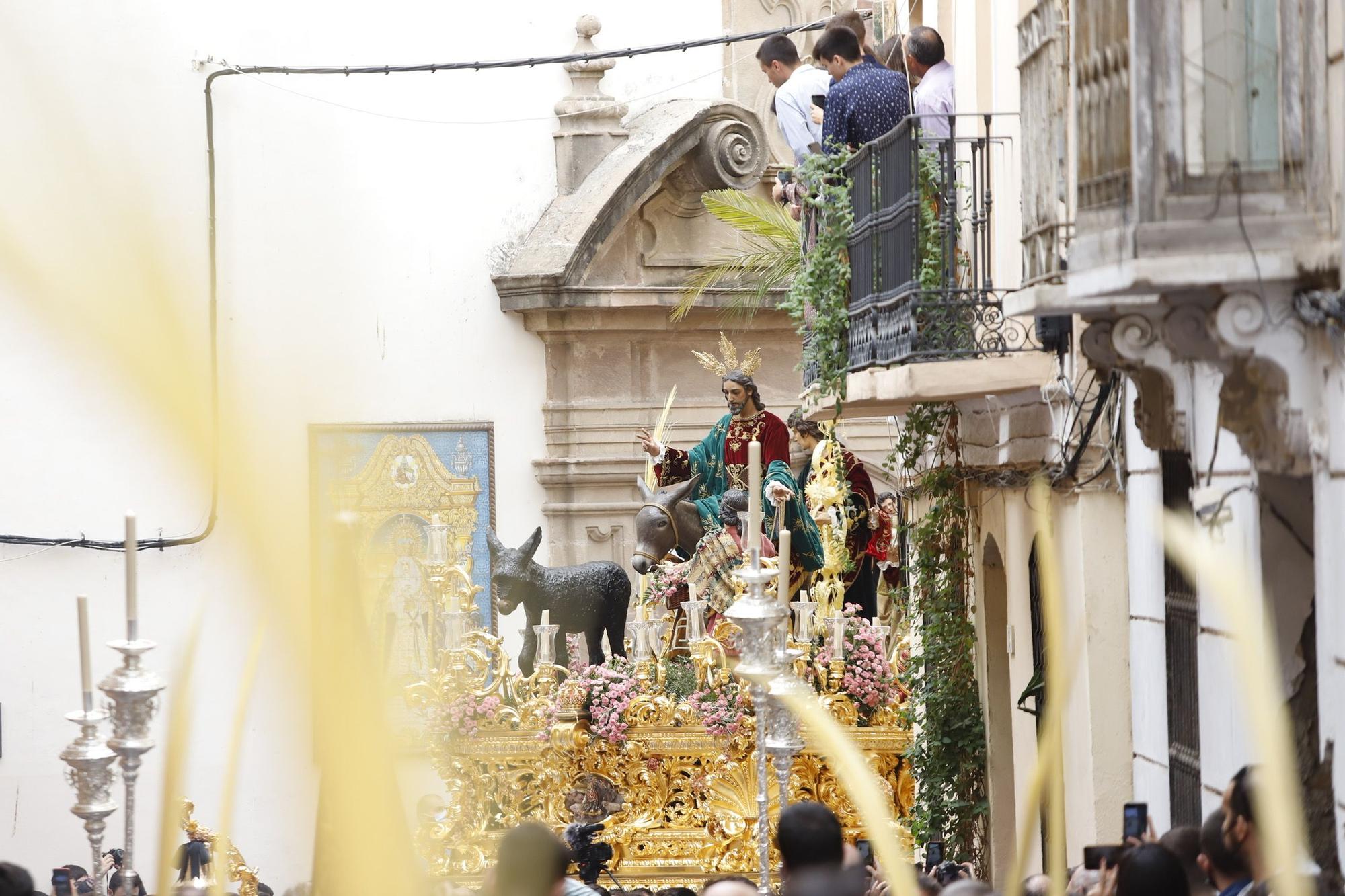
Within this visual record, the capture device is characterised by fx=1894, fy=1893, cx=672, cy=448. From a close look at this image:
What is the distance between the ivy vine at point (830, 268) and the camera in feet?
31.3

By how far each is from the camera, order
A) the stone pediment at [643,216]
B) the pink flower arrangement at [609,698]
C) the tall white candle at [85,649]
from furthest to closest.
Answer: the stone pediment at [643,216] < the pink flower arrangement at [609,698] < the tall white candle at [85,649]

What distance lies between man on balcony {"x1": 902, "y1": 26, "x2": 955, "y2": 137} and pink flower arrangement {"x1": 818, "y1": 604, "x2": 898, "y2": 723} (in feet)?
8.50

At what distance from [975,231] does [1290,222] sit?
139 inches

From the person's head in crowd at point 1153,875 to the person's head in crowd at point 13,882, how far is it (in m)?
2.40

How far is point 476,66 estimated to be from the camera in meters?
16.1

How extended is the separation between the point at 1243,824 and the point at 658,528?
289 inches

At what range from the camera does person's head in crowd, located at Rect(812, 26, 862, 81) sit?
9742 millimetres

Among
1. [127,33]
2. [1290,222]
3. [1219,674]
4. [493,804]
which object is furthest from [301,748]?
[127,33]

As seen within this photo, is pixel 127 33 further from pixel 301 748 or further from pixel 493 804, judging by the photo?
pixel 301 748

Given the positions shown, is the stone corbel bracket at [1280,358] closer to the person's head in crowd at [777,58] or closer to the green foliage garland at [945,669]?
the green foliage garland at [945,669]

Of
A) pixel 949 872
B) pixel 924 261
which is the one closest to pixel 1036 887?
pixel 949 872

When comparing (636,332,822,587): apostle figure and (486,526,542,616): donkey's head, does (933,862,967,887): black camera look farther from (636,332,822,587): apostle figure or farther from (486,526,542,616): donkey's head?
(486,526,542,616): donkey's head

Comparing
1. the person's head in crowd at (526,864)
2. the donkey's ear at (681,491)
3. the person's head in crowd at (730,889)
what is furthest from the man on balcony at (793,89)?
the person's head in crowd at (526,864)

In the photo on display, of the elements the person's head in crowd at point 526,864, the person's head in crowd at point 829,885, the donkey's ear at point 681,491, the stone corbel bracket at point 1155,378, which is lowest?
the person's head in crowd at point 829,885
